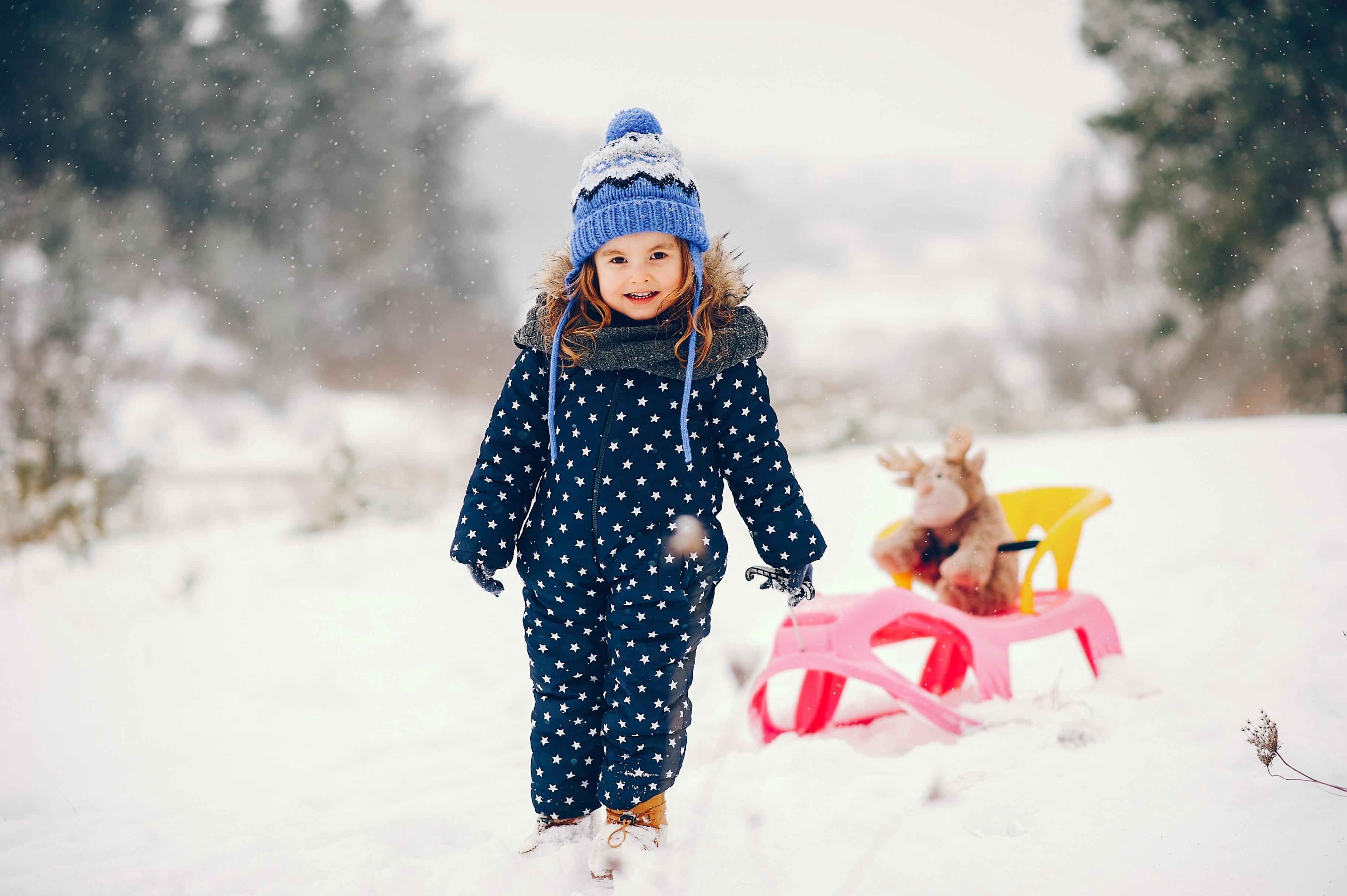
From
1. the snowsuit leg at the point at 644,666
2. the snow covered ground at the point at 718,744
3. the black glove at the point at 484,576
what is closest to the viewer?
the snow covered ground at the point at 718,744

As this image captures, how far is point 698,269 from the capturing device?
1.65 metres

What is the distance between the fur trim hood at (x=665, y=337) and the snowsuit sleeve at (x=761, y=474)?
51mm

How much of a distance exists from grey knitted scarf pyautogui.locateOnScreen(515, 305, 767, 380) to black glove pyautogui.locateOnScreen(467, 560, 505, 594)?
491 mm

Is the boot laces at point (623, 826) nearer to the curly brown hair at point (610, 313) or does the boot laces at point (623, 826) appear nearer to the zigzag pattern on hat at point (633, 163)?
the curly brown hair at point (610, 313)

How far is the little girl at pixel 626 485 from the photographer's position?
1.57 metres

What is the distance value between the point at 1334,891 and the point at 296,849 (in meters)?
1.88

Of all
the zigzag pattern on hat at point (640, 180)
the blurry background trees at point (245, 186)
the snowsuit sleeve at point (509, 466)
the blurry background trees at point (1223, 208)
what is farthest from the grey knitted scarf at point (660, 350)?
the blurry background trees at point (1223, 208)

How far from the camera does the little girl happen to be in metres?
1.57

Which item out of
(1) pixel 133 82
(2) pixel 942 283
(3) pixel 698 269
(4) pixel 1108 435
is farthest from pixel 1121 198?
(1) pixel 133 82

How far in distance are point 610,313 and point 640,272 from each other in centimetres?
12

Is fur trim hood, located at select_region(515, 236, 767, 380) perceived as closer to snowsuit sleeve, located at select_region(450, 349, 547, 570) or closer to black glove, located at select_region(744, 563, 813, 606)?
snowsuit sleeve, located at select_region(450, 349, 547, 570)

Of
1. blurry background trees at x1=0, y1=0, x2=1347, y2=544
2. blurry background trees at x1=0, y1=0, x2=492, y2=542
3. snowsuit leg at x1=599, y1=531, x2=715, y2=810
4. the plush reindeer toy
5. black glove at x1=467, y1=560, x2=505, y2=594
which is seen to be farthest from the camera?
blurry background trees at x1=0, y1=0, x2=492, y2=542

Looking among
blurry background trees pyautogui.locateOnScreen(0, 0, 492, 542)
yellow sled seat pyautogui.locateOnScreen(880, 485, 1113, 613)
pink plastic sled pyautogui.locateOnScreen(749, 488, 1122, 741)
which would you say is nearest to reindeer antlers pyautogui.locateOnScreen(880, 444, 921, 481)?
yellow sled seat pyautogui.locateOnScreen(880, 485, 1113, 613)

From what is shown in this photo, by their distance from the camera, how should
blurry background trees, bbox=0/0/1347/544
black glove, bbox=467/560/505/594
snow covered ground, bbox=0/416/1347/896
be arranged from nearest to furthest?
snow covered ground, bbox=0/416/1347/896 → black glove, bbox=467/560/505/594 → blurry background trees, bbox=0/0/1347/544
